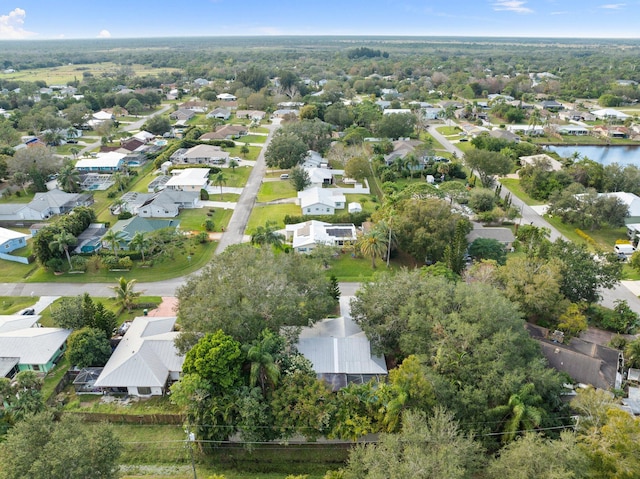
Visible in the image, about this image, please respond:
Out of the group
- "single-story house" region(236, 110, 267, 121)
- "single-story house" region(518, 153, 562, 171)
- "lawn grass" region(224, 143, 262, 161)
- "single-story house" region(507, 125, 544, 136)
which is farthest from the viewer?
"single-story house" region(236, 110, 267, 121)

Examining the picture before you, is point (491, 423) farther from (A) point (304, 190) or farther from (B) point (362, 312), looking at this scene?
(A) point (304, 190)

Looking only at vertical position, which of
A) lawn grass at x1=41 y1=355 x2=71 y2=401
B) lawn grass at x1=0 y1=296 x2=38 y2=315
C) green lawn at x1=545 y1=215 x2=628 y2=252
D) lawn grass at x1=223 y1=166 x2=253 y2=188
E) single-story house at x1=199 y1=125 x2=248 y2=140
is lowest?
lawn grass at x1=41 y1=355 x2=71 y2=401

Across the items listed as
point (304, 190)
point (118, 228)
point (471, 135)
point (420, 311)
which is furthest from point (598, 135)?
point (118, 228)

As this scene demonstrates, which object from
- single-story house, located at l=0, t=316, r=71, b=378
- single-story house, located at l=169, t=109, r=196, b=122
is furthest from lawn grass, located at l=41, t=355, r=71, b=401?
single-story house, located at l=169, t=109, r=196, b=122

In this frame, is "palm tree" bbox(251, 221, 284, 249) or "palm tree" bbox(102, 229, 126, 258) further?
"palm tree" bbox(251, 221, 284, 249)

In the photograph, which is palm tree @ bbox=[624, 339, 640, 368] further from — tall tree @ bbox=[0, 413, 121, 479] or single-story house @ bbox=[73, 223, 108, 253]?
single-story house @ bbox=[73, 223, 108, 253]

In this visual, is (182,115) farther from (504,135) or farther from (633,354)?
(633,354)
